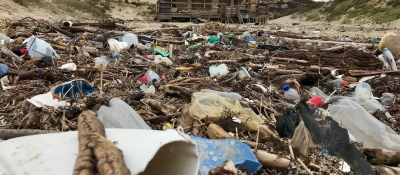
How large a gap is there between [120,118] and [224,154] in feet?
2.78

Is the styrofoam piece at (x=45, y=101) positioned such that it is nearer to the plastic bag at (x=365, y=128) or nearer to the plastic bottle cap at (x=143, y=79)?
the plastic bottle cap at (x=143, y=79)

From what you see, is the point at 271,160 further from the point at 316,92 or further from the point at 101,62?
the point at 101,62

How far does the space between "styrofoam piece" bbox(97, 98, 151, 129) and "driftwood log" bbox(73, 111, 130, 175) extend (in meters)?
0.91

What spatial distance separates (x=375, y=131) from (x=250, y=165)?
1.27 meters

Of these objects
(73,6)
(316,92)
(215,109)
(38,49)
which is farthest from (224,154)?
(73,6)

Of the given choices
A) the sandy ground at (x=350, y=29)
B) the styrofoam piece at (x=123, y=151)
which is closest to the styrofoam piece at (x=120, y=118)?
the styrofoam piece at (x=123, y=151)

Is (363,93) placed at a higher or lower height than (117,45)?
lower

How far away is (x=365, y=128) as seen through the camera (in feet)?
8.86

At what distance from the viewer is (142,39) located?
8.10 m

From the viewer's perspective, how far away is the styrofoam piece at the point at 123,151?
1.29m

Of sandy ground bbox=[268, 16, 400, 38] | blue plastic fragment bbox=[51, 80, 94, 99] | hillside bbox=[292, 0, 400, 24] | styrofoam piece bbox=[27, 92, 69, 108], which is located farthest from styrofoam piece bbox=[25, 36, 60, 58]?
hillside bbox=[292, 0, 400, 24]

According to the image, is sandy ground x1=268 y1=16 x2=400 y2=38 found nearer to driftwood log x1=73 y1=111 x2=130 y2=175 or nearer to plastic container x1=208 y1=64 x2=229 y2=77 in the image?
plastic container x1=208 y1=64 x2=229 y2=77

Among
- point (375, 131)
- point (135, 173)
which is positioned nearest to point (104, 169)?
point (135, 173)

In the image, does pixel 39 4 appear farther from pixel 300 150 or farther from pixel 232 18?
pixel 300 150
